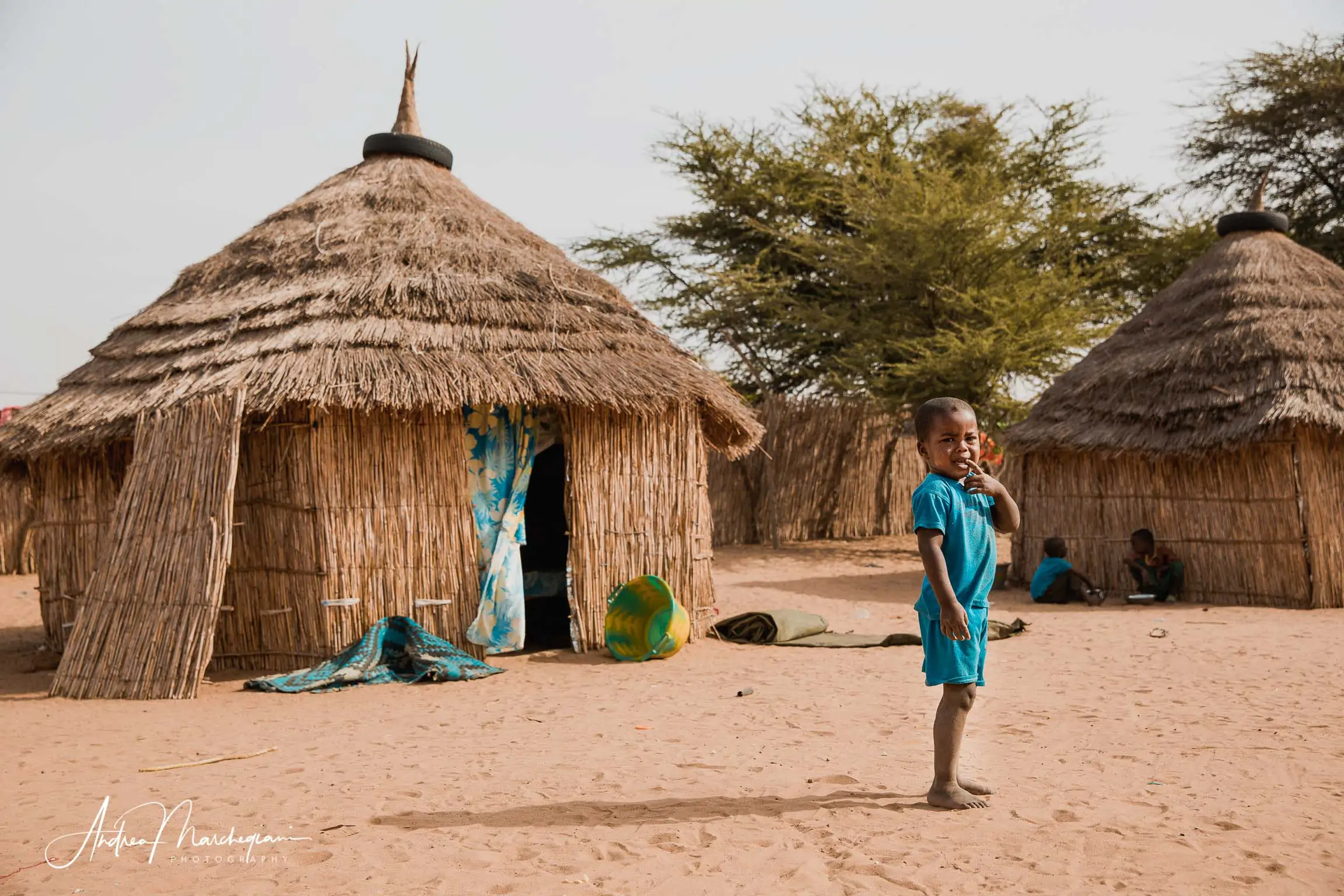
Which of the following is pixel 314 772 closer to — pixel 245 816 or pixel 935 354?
pixel 245 816

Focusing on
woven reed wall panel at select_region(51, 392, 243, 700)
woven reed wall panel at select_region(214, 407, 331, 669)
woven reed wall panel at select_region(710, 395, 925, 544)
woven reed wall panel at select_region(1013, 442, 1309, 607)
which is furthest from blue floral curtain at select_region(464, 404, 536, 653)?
woven reed wall panel at select_region(710, 395, 925, 544)

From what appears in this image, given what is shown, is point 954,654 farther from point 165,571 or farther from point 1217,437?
point 1217,437

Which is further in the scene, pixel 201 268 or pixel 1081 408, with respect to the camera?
pixel 1081 408

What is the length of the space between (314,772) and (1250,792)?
12.0 feet

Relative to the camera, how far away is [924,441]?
3.70m

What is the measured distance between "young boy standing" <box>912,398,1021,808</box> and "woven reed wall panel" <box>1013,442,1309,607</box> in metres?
6.91

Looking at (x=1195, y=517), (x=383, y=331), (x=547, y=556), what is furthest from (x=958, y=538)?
(x=1195, y=517)

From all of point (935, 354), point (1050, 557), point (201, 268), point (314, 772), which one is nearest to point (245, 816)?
point (314, 772)

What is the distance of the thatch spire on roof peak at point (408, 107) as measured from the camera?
9.47m

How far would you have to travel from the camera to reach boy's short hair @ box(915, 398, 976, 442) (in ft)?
11.8

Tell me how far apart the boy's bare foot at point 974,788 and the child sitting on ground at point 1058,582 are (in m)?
6.63

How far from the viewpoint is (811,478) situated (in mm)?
15945

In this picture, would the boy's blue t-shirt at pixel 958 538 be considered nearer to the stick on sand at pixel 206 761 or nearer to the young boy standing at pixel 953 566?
the young boy standing at pixel 953 566

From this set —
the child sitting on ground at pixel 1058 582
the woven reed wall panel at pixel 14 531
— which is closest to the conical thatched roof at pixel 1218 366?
the child sitting on ground at pixel 1058 582
